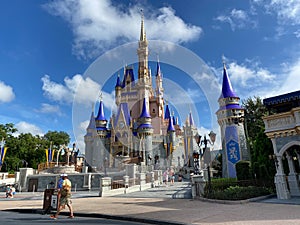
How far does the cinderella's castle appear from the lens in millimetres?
46656

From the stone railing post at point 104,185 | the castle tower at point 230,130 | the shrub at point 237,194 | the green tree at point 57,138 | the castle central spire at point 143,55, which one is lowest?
the shrub at point 237,194

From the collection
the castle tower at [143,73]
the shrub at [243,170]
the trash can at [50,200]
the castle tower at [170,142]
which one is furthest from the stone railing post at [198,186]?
the castle tower at [143,73]

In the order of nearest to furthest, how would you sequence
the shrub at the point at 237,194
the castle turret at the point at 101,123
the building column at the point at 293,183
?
the shrub at the point at 237,194, the building column at the point at 293,183, the castle turret at the point at 101,123

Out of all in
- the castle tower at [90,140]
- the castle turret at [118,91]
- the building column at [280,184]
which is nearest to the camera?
the building column at [280,184]

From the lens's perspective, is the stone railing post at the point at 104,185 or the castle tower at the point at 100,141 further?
the castle tower at the point at 100,141

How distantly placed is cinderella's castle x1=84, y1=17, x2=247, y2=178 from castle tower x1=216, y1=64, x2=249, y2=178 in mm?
15324

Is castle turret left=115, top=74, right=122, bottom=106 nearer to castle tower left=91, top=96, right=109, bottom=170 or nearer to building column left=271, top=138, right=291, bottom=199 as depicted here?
castle tower left=91, top=96, right=109, bottom=170

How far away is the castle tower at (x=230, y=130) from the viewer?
27.0 m

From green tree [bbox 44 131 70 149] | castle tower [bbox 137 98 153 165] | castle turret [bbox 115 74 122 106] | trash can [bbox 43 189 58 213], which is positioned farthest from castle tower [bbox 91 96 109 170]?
trash can [bbox 43 189 58 213]

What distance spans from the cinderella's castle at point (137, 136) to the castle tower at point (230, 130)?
1532 centimetres

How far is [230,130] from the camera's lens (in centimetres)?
2827

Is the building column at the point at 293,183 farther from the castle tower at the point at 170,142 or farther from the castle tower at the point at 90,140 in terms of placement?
the castle tower at the point at 90,140

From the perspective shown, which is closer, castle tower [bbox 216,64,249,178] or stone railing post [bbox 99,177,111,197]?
stone railing post [bbox 99,177,111,197]

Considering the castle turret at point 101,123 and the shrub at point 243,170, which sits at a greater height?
the castle turret at point 101,123
